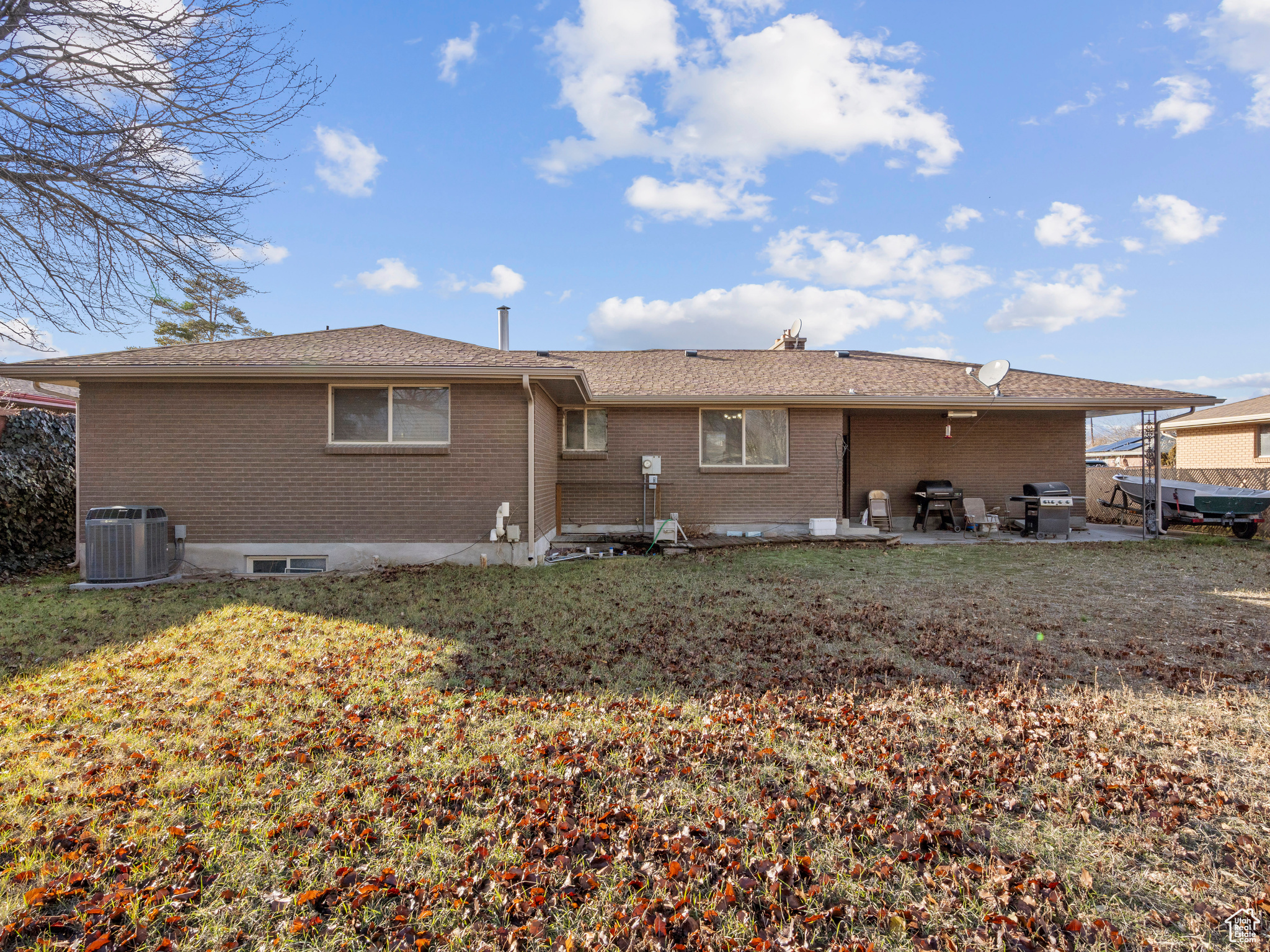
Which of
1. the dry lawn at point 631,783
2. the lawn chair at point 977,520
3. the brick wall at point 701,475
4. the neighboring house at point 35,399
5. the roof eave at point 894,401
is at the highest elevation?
the neighboring house at point 35,399

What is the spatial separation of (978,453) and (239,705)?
1422 cm

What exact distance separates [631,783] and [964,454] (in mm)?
13106

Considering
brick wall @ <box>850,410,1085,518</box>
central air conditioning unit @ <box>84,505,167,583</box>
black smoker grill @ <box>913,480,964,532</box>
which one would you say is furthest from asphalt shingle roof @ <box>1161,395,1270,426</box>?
central air conditioning unit @ <box>84,505,167,583</box>

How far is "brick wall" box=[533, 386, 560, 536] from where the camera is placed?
9.02 meters

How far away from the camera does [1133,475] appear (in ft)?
51.2

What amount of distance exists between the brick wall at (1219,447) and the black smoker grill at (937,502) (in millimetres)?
11139

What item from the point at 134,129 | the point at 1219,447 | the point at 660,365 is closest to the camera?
the point at 134,129

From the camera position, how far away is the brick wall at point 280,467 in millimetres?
8539

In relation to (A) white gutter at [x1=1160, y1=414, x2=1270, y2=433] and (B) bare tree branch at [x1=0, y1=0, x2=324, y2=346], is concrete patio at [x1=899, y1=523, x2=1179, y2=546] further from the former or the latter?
(B) bare tree branch at [x1=0, y1=0, x2=324, y2=346]

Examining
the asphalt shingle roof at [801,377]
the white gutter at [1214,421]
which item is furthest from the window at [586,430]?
the white gutter at [1214,421]

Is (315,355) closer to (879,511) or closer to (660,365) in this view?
(660,365)

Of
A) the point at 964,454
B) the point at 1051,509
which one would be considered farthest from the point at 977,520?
the point at 964,454

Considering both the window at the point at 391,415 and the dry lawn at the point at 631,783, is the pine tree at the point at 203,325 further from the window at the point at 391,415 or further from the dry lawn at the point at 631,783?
the dry lawn at the point at 631,783

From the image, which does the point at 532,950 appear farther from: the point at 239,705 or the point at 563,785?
the point at 239,705
